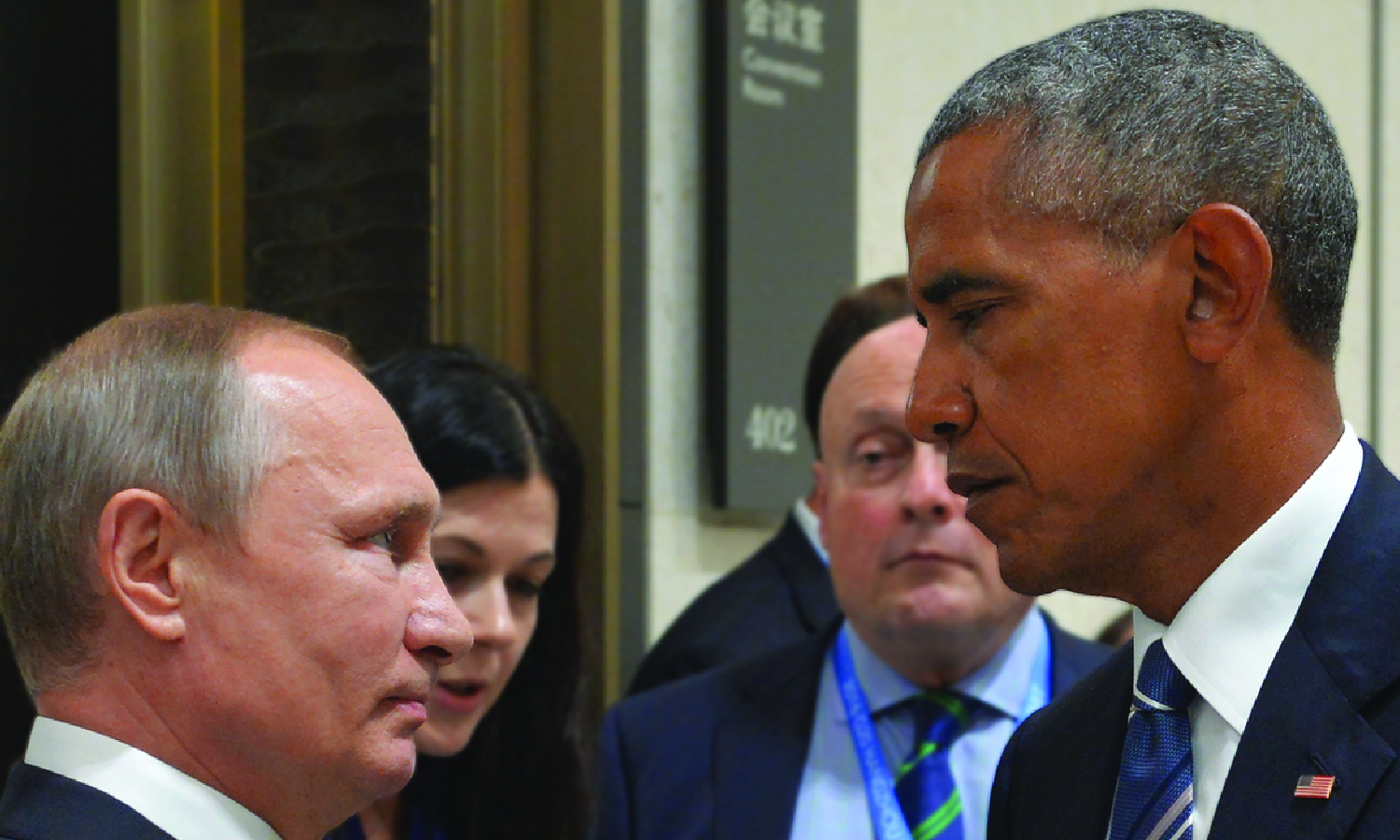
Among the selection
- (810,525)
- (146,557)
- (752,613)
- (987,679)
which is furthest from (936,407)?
(810,525)

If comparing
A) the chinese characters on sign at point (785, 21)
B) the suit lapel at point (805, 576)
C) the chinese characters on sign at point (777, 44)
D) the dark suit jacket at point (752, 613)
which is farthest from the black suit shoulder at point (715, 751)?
the chinese characters on sign at point (785, 21)

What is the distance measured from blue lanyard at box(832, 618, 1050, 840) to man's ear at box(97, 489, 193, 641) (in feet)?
4.52

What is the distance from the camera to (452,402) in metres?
3.16

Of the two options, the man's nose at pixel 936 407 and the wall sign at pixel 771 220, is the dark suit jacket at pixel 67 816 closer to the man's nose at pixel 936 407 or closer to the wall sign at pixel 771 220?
the man's nose at pixel 936 407

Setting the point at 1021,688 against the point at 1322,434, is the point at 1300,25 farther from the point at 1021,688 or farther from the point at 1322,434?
the point at 1322,434

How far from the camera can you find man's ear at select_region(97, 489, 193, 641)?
5.92 ft

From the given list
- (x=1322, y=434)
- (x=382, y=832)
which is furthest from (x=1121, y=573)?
(x=382, y=832)

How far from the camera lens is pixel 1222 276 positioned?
1.79m

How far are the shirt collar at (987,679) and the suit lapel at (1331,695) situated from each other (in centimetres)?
132

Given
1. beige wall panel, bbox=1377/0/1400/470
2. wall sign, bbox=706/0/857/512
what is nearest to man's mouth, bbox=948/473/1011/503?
wall sign, bbox=706/0/857/512

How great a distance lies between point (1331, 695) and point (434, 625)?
0.95 metres

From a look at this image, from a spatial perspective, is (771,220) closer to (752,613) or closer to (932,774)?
→ (752,613)

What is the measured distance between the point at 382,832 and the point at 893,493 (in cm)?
105

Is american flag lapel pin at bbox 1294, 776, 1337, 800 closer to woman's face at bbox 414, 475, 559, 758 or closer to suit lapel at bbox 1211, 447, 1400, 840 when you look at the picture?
suit lapel at bbox 1211, 447, 1400, 840
